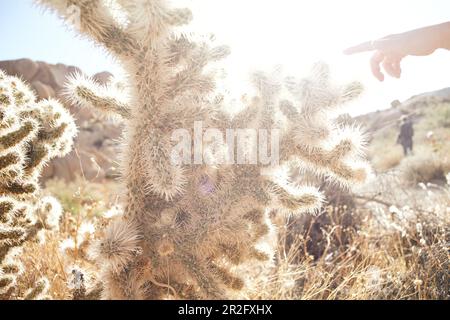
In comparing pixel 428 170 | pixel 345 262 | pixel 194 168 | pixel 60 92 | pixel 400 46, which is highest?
pixel 60 92

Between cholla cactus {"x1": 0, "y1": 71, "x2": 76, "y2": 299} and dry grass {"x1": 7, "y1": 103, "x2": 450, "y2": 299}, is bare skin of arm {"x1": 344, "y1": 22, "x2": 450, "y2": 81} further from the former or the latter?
cholla cactus {"x1": 0, "y1": 71, "x2": 76, "y2": 299}

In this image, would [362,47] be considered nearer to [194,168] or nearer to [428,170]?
[194,168]

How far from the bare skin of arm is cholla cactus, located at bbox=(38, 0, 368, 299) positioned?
606mm

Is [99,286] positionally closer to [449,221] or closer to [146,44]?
[146,44]

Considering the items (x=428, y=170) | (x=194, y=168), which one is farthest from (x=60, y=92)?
(x=194, y=168)

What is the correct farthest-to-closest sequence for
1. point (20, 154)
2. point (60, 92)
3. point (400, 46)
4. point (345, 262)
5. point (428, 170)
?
point (60, 92) < point (428, 170) < point (345, 262) < point (400, 46) < point (20, 154)

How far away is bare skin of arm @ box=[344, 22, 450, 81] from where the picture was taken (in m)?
2.12

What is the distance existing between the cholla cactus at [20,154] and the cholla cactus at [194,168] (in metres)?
0.29

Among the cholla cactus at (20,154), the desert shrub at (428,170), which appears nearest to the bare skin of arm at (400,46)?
the cholla cactus at (20,154)

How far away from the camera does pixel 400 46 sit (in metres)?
2.12

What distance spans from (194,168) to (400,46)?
4.31 feet

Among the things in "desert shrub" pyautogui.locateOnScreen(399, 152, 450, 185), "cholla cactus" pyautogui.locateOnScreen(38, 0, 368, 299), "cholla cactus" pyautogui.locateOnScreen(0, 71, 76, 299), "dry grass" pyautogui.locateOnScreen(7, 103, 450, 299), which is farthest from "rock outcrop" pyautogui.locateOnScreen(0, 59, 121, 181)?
A: "cholla cactus" pyautogui.locateOnScreen(38, 0, 368, 299)

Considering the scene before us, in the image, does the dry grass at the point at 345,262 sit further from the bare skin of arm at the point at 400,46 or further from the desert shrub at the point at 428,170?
the desert shrub at the point at 428,170
